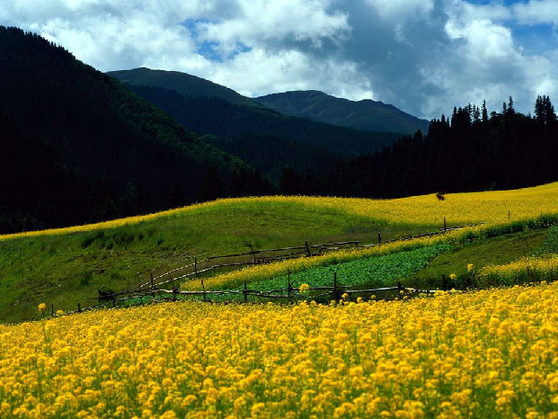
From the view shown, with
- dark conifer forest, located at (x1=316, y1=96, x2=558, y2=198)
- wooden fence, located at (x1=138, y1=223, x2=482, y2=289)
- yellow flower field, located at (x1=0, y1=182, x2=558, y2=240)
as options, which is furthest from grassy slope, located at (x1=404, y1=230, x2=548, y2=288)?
dark conifer forest, located at (x1=316, y1=96, x2=558, y2=198)

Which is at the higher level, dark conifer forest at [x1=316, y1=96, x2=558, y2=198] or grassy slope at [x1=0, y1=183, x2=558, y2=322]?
dark conifer forest at [x1=316, y1=96, x2=558, y2=198]

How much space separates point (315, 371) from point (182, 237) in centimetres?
4491

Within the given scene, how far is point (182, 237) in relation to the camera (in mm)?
52688

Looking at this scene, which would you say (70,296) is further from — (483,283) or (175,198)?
(175,198)

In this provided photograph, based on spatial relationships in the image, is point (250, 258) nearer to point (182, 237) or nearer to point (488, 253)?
point (182, 237)

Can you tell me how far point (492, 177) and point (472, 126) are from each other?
26.9 metres

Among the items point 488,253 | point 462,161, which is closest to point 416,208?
point 488,253

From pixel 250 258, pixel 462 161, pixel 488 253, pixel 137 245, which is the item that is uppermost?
pixel 462 161

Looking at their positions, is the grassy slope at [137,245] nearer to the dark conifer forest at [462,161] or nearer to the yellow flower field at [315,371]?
the yellow flower field at [315,371]

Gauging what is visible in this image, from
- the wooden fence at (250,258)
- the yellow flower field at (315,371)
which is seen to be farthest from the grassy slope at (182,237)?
the yellow flower field at (315,371)

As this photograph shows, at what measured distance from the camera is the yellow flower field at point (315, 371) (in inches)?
290

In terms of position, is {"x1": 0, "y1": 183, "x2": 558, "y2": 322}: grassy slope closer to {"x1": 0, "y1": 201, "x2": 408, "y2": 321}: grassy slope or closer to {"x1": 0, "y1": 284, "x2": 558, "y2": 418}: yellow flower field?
{"x1": 0, "y1": 201, "x2": 408, "y2": 321}: grassy slope

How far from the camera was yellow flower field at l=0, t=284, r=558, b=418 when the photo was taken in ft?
24.2

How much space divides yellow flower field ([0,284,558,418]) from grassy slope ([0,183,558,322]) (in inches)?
1337
